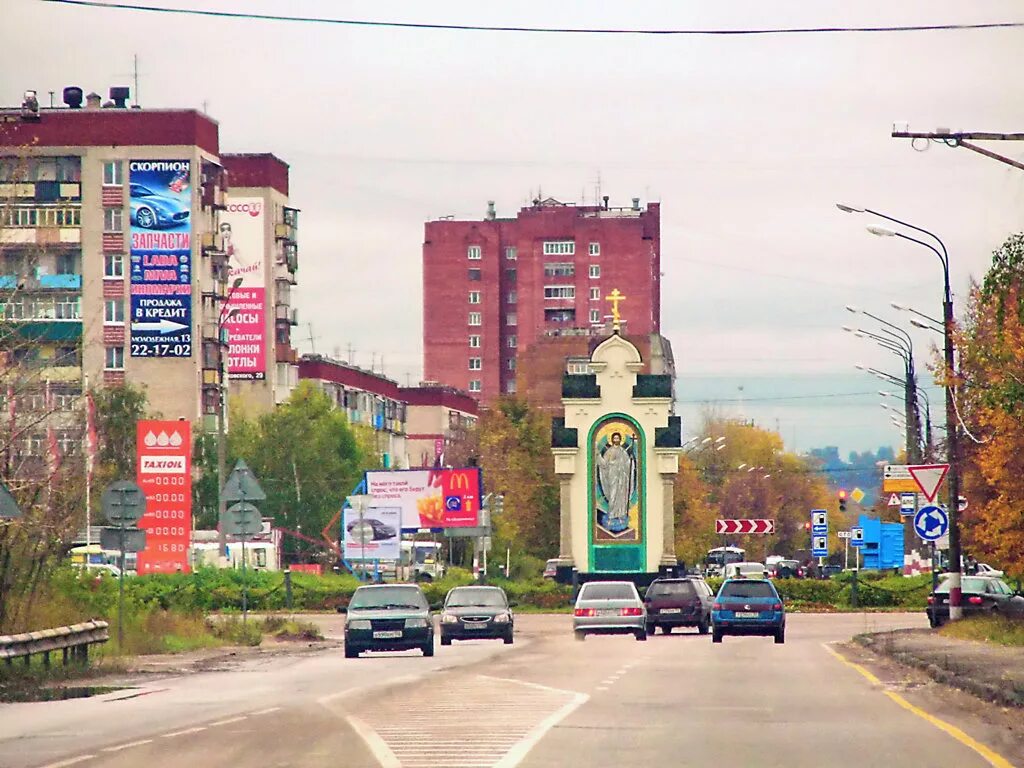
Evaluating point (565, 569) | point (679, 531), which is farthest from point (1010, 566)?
point (679, 531)

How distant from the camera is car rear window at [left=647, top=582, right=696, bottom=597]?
181 ft

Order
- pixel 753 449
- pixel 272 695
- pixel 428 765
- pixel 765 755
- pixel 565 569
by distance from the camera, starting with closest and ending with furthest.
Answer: pixel 428 765, pixel 765 755, pixel 272 695, pixel 565 569, pixel 753 449

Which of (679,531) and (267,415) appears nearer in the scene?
(679,531)

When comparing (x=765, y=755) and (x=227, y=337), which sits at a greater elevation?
(x=227, y=337)

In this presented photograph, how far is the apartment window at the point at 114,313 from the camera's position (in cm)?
11038

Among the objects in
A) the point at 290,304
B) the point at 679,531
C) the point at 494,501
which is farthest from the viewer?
the point at 290,304

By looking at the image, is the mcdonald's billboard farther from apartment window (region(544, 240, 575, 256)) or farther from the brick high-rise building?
apartment window (region(544, 240, 575, 256))

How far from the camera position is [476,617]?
46.1m

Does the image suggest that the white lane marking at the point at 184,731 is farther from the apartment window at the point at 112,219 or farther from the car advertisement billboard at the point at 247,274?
the car advertisement billboard at the point at 247,274

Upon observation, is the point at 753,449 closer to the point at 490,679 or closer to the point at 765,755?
the point at 490,679

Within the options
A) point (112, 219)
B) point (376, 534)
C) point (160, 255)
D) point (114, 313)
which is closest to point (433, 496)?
point (376, 534)

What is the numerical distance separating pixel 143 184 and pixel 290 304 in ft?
64.8

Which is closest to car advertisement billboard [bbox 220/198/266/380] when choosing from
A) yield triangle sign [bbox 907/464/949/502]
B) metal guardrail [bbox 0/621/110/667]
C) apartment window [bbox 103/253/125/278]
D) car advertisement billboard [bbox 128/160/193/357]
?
apartment window [bbox 103/253/125/278]

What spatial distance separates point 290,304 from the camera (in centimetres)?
12725
